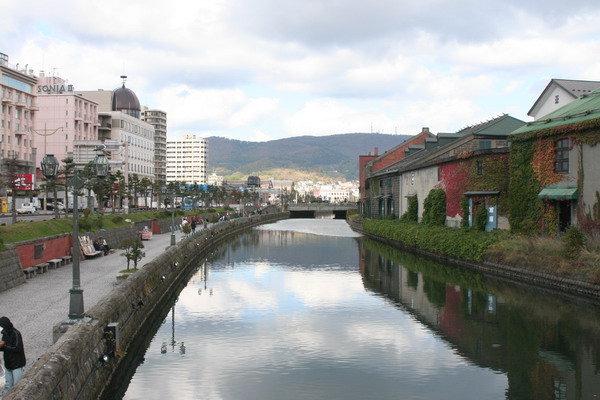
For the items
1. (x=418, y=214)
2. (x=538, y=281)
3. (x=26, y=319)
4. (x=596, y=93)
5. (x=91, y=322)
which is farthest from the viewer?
(x=418, y=214)

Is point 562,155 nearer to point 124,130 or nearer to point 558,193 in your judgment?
point 558,193

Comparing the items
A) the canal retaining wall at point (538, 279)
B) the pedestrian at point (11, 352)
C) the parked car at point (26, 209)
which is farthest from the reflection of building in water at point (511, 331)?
the parked car at point (26, 209)

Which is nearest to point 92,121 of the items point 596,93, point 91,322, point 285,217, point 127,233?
point 285,217

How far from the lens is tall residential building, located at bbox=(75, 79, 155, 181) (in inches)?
5221

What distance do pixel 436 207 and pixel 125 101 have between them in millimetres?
127534

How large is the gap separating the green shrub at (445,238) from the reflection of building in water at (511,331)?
272 centimetres

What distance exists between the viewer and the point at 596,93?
41.9 meters

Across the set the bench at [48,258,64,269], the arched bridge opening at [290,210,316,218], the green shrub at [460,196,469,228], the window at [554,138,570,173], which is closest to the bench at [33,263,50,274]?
the bench at [48,258,64,269]

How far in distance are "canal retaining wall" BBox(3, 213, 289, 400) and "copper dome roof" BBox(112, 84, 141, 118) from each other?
140906 mm

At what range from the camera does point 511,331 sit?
24.9 meters

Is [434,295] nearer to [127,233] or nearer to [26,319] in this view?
[26,319]

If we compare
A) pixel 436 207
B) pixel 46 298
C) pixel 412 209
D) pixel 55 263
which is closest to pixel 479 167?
pixel 436 207

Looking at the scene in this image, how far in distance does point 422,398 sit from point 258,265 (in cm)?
3435

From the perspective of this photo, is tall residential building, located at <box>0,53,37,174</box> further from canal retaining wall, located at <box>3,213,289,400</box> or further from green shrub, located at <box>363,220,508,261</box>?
canal retaining wall, located at <box>3,213,289,400</box>
